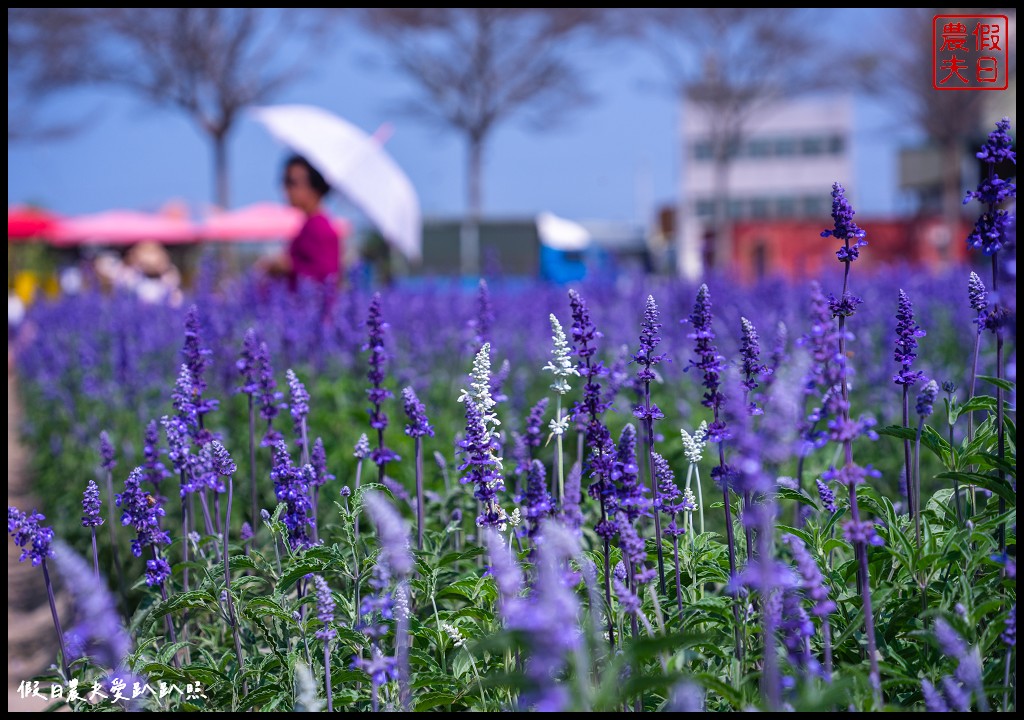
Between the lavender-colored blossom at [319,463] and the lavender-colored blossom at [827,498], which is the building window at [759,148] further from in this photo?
the lavender-colored blossom at [827,498]

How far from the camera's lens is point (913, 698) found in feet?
7.09

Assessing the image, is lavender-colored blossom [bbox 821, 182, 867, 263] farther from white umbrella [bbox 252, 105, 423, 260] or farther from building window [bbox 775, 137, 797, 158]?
building window [bbox 775, 137, 797, 158]

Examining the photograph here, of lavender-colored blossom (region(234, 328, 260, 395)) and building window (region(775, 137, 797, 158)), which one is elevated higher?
building window (region(775, 137, 797, 158))

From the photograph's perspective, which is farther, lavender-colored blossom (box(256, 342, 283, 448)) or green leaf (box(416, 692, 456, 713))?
lavender-colored blossom (box(256, 342, 283, 448))

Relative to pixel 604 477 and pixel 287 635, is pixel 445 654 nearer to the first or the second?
pixel 287 635

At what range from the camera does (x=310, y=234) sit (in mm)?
7539

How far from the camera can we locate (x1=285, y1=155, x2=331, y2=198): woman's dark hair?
807cm

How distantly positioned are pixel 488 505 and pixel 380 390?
783 millimetres

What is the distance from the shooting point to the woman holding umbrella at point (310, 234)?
24.8 ft

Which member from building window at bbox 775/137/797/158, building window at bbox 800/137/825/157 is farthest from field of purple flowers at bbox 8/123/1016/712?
building window at bbox 800/137/825/157

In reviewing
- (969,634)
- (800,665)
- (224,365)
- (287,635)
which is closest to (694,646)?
(800,665)

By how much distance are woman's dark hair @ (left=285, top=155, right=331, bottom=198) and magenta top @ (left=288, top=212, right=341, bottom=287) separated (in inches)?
19.6

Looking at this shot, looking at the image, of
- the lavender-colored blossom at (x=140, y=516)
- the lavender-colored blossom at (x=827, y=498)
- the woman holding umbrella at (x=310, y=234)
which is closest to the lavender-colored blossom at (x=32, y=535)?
the lavender-colored blossom at (x=140, y=516)

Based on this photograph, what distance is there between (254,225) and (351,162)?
22.2 metres
